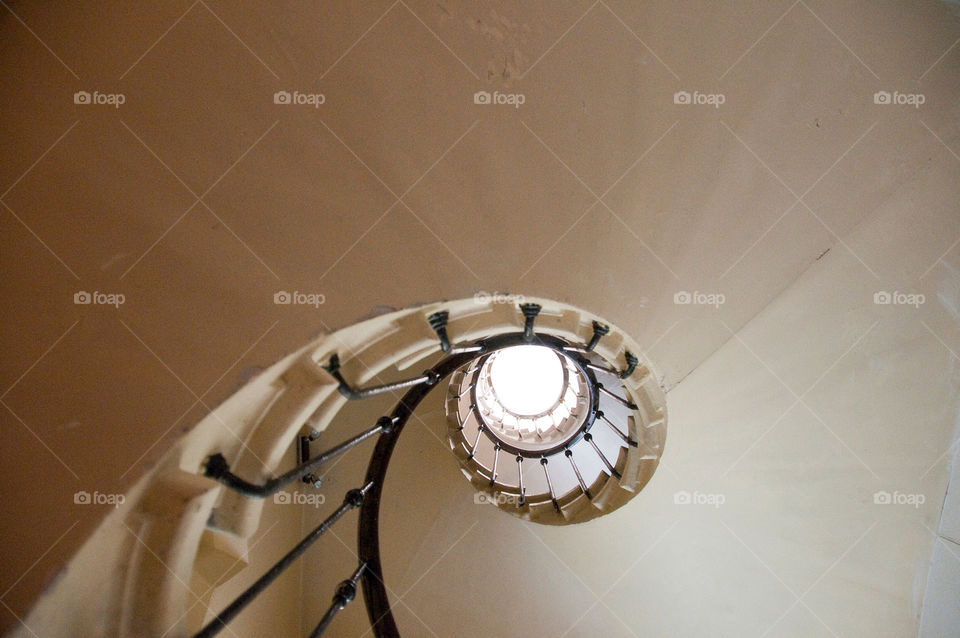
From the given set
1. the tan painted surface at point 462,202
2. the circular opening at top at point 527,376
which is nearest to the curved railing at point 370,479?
the tan painted surface at point 462,202

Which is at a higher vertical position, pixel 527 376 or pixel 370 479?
pixel 527 376

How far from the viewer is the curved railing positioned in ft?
6.61

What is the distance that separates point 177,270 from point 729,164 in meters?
2.65

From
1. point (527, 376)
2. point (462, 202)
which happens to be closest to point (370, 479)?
point (462, 202)

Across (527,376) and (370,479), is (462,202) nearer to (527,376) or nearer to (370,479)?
(370,479)

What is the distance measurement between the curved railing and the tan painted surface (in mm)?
272

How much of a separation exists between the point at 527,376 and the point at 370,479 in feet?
23.7

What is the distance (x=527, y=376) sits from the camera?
1038 centimetres

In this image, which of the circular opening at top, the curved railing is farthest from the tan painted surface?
the circular opening at top

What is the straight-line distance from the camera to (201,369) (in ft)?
6.79

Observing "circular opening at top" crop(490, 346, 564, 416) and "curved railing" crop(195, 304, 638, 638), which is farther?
"circular opening at top" crop(490, 346, 564, 416)

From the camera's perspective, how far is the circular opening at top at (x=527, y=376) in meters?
9.11

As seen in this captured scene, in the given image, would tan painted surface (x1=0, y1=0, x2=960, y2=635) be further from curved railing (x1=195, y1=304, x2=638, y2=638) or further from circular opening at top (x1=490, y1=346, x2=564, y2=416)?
circular opening at top (x1=490, y1=346, x2=564, y2=416)

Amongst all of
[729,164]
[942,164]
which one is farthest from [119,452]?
[942,164]
